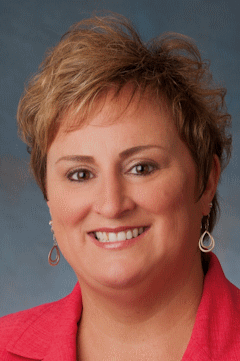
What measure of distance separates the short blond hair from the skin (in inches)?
2.1

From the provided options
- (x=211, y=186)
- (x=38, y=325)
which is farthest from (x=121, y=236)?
(x=38, y=325)

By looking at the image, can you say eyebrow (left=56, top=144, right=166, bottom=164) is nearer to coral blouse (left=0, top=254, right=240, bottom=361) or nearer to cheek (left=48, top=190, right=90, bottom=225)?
cheek (left=48, top=190, right=90, bottom=225)

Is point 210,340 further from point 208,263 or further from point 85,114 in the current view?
point 85,114

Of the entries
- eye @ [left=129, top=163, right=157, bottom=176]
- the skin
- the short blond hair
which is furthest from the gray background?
eye @ [left=129, top=163, right=157, bottom=176]

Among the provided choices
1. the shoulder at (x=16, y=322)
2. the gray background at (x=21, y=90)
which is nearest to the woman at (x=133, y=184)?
the shoulder at (x=16, y=322)

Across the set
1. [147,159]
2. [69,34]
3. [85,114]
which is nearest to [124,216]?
[147,159]

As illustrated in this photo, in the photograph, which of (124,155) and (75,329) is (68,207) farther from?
(75,329)

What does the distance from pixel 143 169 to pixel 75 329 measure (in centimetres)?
74

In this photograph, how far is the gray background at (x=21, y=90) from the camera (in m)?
3.80

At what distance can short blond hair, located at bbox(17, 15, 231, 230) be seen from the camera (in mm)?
2285

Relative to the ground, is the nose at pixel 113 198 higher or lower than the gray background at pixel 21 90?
lower

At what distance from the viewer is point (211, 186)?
8.16 feet

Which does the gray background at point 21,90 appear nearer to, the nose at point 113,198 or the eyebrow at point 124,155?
the eyebrow at point 124,155

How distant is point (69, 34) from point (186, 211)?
31.3 inches
